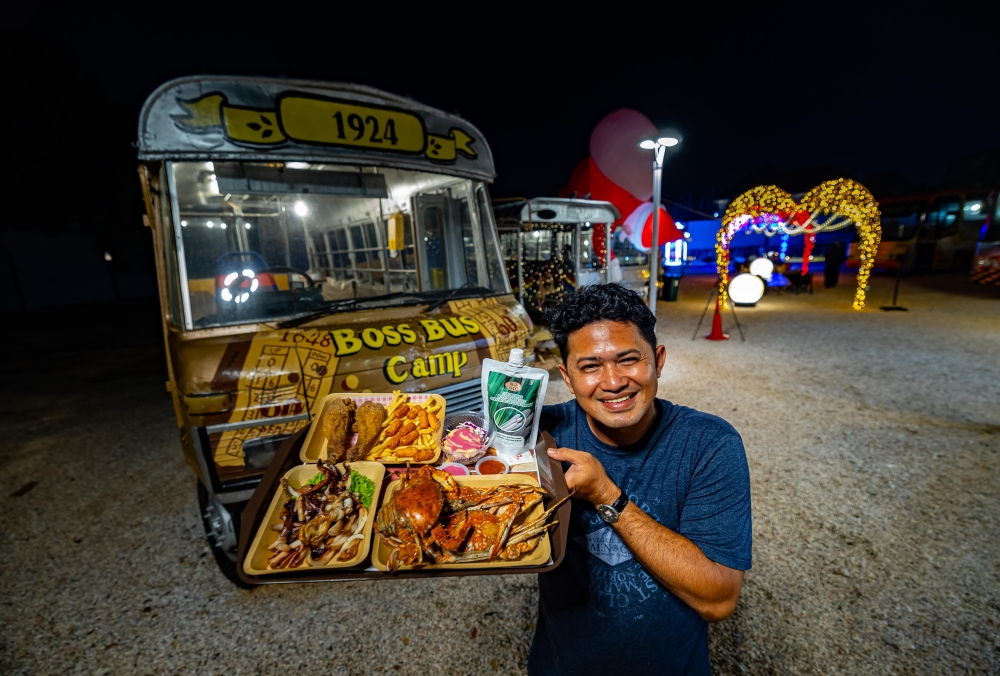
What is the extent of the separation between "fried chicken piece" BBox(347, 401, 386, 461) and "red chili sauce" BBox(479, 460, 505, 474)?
0.47 metres

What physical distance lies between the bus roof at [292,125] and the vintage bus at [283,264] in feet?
0.03

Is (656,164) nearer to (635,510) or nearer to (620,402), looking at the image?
(620,402)

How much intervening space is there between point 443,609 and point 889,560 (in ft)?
11.6

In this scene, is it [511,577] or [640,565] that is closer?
[640,565]

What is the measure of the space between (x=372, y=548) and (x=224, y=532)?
8.87 ft

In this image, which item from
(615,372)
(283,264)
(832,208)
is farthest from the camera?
(832,208)

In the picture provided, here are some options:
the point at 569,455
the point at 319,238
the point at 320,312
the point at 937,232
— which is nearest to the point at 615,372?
the point at 569,455

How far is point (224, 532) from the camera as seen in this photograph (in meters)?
3.12

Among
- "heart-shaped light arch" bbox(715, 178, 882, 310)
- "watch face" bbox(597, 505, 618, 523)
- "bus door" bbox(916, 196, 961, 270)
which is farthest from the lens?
"bus door" bbox(916, 196, 961, 270)

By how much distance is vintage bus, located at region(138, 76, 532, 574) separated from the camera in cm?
273

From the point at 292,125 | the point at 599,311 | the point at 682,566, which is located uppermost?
the point at 292,125

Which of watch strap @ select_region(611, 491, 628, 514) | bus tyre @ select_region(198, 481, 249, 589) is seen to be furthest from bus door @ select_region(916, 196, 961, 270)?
bus tyre @ select_region(198, 481, 249, 589)

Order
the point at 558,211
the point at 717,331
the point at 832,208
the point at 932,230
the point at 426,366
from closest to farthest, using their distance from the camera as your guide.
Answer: the point at 426,366 < the point at 832,208 < the point at 717,331 < the point at 558,211 < the point at 932,230

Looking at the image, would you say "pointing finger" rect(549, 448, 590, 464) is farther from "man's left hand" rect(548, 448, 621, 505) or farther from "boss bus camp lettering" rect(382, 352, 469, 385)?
"boss bus camp lettering" rect(382, 352, 469, 385)
